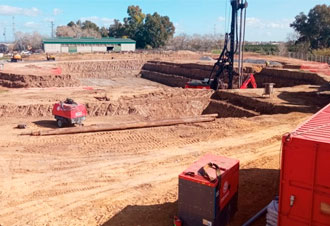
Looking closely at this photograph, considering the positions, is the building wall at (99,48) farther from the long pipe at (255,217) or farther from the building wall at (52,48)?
the long pipe at (255,217)

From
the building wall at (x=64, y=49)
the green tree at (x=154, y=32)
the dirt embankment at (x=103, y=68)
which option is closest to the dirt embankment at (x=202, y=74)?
the dirt embankment at (x=103, y=68)

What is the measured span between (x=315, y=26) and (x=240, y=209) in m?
59.0

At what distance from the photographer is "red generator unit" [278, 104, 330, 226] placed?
500 cm

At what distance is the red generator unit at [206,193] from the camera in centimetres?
591

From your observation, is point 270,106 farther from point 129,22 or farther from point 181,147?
point 129,22

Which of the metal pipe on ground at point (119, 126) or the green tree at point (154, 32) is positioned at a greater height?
the green tree at point (154, 32)

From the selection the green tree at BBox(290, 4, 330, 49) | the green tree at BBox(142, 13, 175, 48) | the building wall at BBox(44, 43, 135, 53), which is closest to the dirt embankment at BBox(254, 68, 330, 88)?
the green tree at BBox(290, 4, 330, 49)

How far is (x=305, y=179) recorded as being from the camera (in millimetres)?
5164

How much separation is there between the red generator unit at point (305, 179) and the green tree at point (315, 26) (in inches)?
2330

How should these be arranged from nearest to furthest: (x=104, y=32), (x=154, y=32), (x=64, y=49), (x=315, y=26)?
(x=315, y=26), (x=64, y=49), (x=154, y=32), (x=104, y=32)

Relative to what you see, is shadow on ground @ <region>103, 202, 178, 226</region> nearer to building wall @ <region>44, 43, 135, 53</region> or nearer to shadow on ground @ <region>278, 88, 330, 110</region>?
shadow on ground @ <region>278, 88, 330, 110</region>

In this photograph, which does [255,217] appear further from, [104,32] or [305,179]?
[104,32]

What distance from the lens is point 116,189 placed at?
9148mm

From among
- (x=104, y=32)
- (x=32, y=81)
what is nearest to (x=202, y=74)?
(x=32, y=81)
